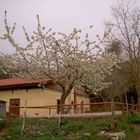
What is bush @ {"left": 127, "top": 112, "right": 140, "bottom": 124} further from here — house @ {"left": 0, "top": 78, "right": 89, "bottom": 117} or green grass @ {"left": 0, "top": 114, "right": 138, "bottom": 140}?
house @ {"left": 0, "top": 78, "right": 89, "bottom": 117}

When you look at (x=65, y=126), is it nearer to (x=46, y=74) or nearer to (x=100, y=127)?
(x=100, y=127)

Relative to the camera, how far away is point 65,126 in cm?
2005

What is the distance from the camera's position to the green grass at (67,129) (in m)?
18.7

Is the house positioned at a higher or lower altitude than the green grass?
higher

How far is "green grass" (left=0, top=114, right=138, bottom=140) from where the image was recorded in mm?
18733

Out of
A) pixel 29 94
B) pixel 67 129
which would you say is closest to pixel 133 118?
pixel 67 129

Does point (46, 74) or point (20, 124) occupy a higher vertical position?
point (46, 74)

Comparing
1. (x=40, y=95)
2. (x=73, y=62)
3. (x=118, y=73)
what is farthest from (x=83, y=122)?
(x=118, y=73)

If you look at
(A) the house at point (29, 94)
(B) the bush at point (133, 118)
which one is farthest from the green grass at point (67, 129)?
(A) the house at point (29, 94)

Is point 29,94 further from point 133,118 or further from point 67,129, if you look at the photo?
point 67,129

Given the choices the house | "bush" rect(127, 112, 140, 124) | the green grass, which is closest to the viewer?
the green grass

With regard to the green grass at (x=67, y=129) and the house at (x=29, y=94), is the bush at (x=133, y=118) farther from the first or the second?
the house at (x=29, y=94)

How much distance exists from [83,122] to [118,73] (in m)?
24.8

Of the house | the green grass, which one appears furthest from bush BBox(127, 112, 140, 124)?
the house
